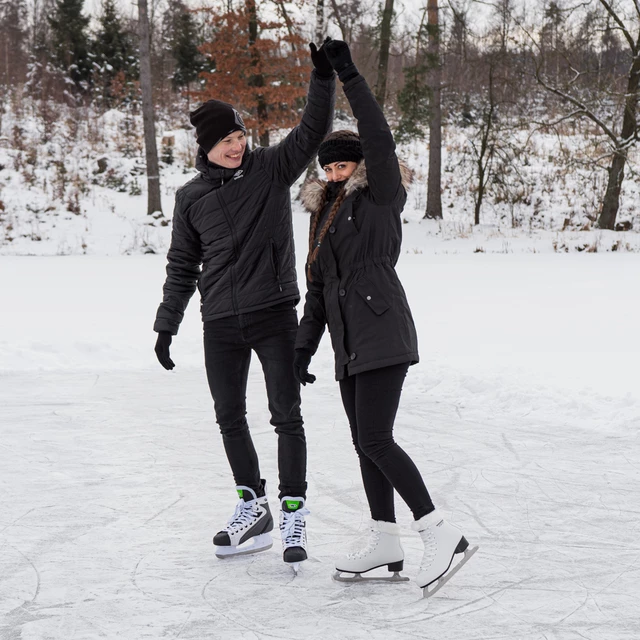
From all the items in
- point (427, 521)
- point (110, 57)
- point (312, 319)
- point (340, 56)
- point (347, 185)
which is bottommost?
point (427, 521)

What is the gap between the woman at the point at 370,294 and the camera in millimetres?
2582

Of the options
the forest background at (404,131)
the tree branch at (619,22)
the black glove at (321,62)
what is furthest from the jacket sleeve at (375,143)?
the tree branch at (619,22)

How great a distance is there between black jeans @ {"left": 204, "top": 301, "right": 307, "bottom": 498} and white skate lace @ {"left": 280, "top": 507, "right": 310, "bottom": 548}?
75 mm

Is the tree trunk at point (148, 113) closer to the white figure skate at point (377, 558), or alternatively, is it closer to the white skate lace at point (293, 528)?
the white skate lace at point (293, 528)

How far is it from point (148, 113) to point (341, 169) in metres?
15.0

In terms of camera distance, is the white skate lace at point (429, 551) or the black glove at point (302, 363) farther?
the black glove at point (302, 363)

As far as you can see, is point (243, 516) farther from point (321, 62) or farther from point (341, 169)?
point (321, 62)

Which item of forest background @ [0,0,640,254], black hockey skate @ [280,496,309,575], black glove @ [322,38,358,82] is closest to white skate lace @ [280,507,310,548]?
black hockey skate @ [280,496,309,575]

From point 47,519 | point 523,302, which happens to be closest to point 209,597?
point 47,519

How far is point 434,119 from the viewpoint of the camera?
57.8 ft

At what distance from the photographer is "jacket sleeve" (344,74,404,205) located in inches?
99.9

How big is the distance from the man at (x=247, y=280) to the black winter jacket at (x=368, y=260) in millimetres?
335

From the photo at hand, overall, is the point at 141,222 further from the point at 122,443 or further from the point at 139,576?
the point at 139,576

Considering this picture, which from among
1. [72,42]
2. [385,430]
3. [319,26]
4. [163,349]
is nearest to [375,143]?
[385,430]
